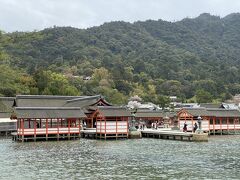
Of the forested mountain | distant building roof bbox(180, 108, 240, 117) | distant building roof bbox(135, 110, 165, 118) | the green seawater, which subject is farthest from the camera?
the forested mountain

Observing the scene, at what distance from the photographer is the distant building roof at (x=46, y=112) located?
1903 inches

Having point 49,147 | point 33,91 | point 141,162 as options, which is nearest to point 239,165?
point 141,162

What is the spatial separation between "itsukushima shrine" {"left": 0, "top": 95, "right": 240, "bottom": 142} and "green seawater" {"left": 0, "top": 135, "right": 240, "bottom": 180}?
20.7ft

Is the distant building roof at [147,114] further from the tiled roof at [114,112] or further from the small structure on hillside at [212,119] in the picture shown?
the tiled roof at [114,112]

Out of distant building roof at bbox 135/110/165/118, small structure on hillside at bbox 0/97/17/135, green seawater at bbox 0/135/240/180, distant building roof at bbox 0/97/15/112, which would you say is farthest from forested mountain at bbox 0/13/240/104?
green seawater at bbox 0/135/240/180

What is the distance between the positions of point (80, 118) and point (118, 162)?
20.6 metres

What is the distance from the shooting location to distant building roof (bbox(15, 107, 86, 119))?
48.3m

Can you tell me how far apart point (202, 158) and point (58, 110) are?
74.1ft

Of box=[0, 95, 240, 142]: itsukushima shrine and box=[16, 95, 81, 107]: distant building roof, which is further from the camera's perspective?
box=[16, 95, 81, 107]: distant building roof

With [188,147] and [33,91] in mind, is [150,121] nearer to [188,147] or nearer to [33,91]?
[33,91]

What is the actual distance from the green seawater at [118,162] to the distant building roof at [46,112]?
18.3 ft

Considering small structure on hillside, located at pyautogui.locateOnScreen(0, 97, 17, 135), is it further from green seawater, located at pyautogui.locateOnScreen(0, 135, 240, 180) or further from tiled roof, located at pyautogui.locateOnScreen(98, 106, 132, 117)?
green seawater, located at pyautogui.locateOnScreen(0, 135, 240, 180)

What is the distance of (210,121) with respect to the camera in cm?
6406

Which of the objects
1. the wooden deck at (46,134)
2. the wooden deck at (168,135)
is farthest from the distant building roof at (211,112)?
the wooden deck at (46,134)
